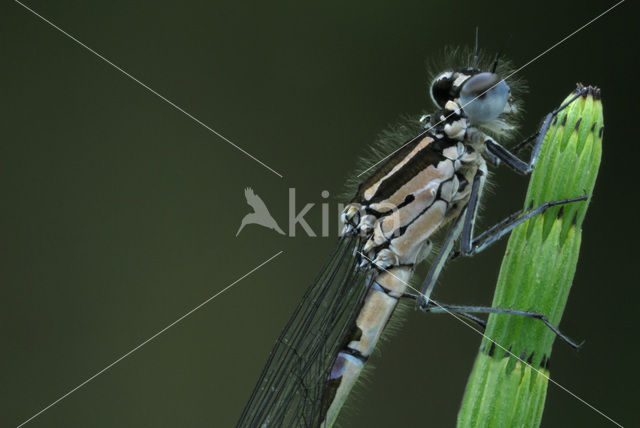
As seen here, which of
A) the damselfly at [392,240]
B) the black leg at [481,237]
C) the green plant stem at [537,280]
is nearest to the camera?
the green plant stem at [537,280]

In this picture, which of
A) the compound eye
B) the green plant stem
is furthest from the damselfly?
the green plant stem

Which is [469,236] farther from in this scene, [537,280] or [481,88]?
[537,280]

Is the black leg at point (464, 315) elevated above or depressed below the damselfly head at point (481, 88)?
below

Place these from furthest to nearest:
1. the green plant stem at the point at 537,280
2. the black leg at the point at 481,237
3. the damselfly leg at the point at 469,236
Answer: the damselfly leg at the point at 469,236 → the black leg at the point at 481,237 → the green plant stem at the point at 537,280

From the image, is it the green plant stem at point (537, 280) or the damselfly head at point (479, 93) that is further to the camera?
the damselfly head at point (479, 93)

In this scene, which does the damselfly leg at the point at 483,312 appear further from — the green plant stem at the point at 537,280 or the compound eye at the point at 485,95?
the compound eye at the point at 485,95

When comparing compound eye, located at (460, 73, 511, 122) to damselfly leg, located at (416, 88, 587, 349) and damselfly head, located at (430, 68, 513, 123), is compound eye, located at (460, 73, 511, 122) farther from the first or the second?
damselfly leg, located at (416, 88, 587, 349)

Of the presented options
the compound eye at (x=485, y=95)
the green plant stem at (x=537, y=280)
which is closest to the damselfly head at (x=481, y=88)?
the compound eye at (x=485, y=95)
